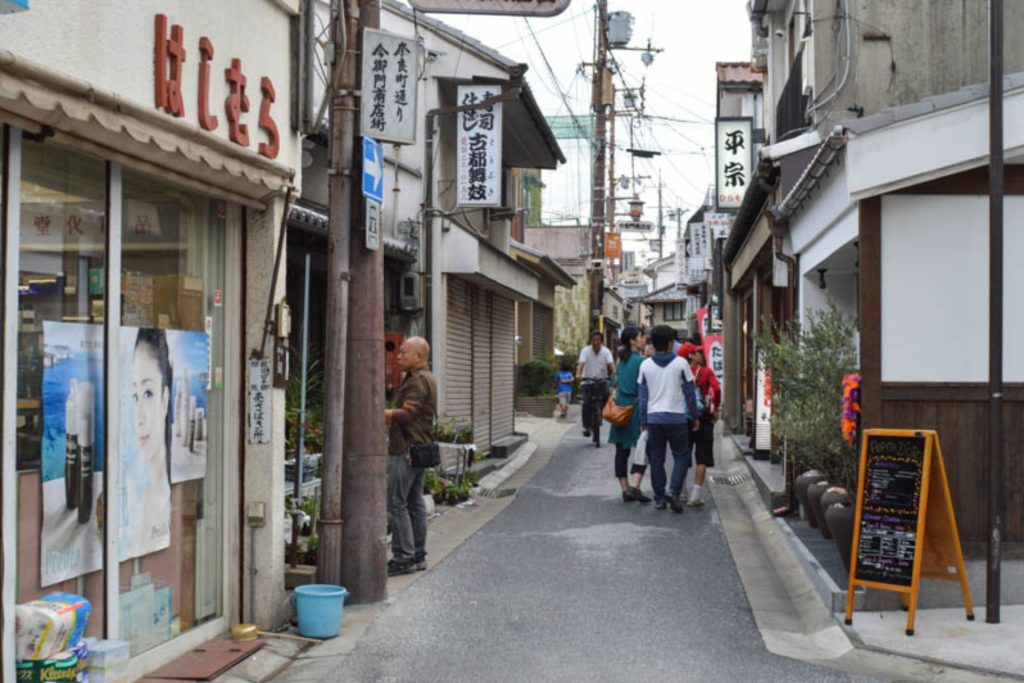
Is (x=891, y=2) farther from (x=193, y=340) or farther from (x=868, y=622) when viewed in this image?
(x=193, y=340)

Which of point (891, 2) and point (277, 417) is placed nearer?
point (277, 417)

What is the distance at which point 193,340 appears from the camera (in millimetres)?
6922

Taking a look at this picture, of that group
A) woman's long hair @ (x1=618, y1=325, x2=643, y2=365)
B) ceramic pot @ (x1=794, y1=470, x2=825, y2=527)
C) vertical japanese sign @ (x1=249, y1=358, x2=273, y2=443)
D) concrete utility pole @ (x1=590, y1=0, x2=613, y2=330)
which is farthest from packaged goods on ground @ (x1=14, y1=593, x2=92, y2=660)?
concrete utility pole @ (x1=590, y1=0, x2=613, y2=330)

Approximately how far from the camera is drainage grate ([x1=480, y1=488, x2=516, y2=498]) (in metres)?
14.4

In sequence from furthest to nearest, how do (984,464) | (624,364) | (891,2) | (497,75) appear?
(497,75)
(624,364)
(891,2)
(984,464)

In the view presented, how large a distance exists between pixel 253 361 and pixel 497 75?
9.15m

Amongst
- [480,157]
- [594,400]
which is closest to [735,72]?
[594,400]

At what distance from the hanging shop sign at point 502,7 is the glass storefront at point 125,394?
7.54ft

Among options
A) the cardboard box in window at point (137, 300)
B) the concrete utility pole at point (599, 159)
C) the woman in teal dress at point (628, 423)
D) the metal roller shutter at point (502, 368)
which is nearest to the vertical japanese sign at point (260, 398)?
the cardboard box in window at point (137, 300)

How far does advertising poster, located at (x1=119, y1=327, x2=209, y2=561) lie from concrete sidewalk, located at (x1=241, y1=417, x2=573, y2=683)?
104 centimetres

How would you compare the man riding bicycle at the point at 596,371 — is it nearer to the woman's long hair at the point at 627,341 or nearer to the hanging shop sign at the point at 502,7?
the woman's long hair at the point at 627,341

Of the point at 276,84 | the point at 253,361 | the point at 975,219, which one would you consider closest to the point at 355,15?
the point at 276,84

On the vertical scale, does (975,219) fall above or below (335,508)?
above

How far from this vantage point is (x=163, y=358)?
6.54 meters
